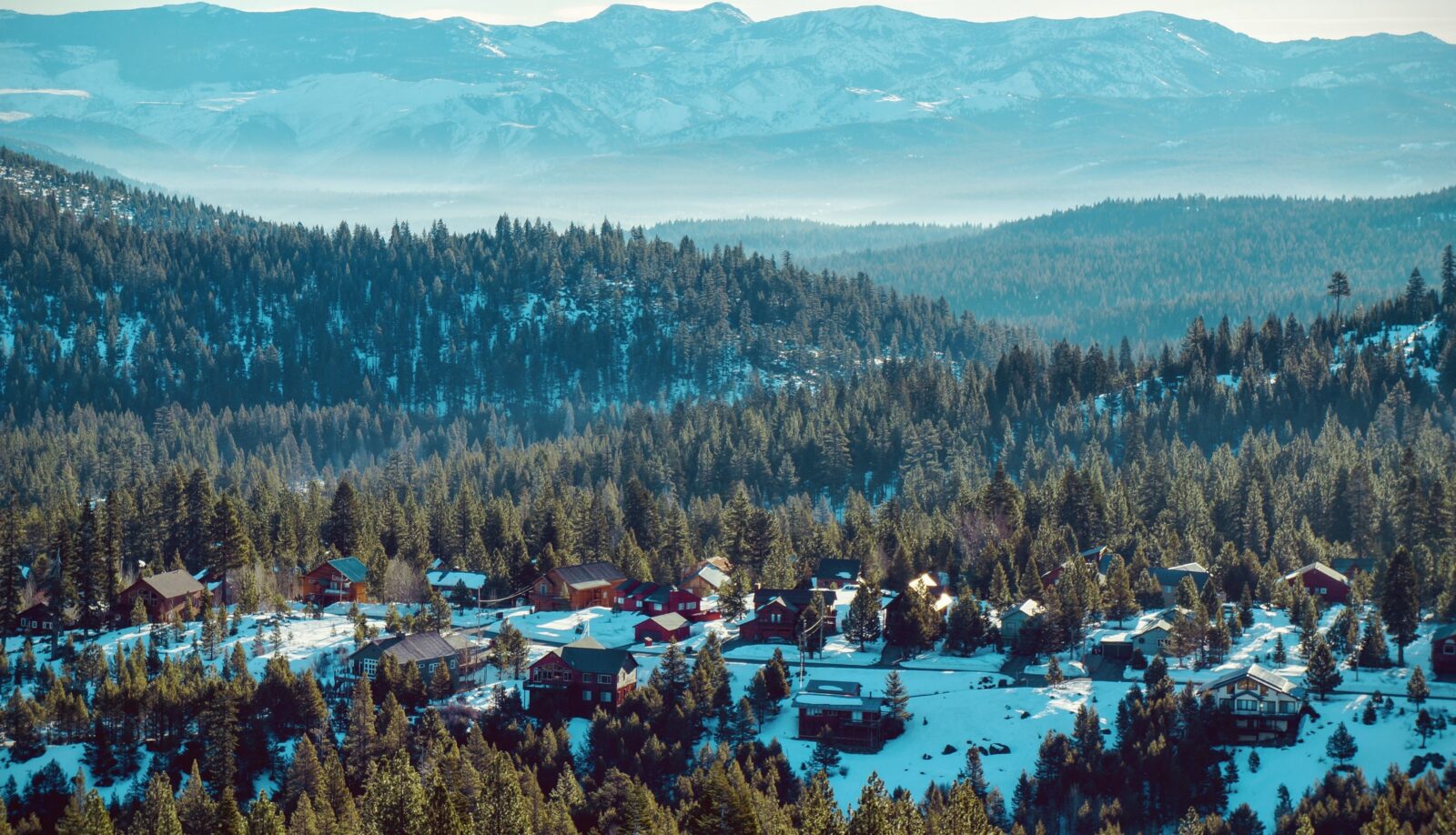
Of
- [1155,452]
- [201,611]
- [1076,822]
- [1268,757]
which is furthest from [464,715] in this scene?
[1155,452]

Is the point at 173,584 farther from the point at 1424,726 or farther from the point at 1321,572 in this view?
the point at 1424,726

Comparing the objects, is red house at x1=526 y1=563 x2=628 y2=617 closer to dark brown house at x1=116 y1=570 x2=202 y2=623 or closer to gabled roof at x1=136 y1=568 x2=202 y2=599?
gabled roof at x1=136 y1=568 x2=202 y2=599

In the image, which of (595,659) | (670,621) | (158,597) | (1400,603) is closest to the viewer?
(1400,603)

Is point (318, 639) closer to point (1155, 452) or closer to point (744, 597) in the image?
point (744, 597)

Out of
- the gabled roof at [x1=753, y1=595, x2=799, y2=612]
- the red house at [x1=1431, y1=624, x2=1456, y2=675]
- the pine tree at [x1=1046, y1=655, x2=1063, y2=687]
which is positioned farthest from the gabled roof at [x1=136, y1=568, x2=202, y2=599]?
the red house at [x1=1431, y1=624, x2=1456, y2=675]

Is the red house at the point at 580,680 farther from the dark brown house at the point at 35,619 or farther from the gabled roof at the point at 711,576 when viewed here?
the dark brown house at the point at 35,619

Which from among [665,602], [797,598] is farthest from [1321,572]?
[665,602]
